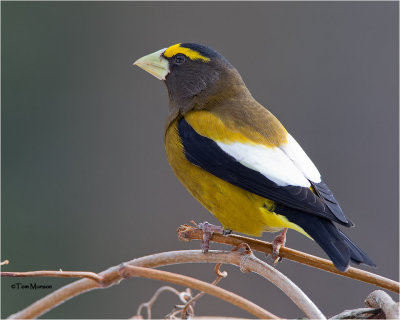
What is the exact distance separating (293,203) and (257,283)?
209cm

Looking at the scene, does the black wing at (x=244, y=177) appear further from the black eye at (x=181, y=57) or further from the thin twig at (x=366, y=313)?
the thin twig at (x=366, y=313)

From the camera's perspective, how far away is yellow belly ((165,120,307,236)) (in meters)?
1.60

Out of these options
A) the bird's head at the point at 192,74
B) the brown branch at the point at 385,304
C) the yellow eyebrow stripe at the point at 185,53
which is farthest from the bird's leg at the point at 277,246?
the yellow eyebrow stripe at the point at 185,53

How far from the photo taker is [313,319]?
38.3 inches

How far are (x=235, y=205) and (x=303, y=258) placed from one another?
17.5 inches

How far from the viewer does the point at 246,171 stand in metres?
1.64

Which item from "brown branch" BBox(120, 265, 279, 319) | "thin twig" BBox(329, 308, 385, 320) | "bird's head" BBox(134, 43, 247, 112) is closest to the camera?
"brown branch" BBox(120, 265, 279, 319)

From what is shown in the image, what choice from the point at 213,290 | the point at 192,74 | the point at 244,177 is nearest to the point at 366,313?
the point at 213,290

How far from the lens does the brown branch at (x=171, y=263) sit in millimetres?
965

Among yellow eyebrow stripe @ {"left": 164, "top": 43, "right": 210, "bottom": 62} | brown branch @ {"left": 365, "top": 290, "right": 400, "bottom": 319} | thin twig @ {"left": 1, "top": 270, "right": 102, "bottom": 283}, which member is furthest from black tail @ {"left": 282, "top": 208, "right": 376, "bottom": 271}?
yellow eyebrow stripe @ {"left": 164, "top": 43, "right": 210, "bottom": 62}

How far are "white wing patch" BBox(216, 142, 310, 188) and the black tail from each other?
0.09m

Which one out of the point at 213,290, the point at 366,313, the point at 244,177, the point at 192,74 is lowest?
the point at 366,313

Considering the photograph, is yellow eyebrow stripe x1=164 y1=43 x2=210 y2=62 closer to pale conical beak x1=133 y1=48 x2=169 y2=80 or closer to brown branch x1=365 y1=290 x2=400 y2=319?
pale conical beak x1=133 y1=48 x2=169 y2=80

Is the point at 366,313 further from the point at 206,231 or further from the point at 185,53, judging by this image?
the point at 185,53
